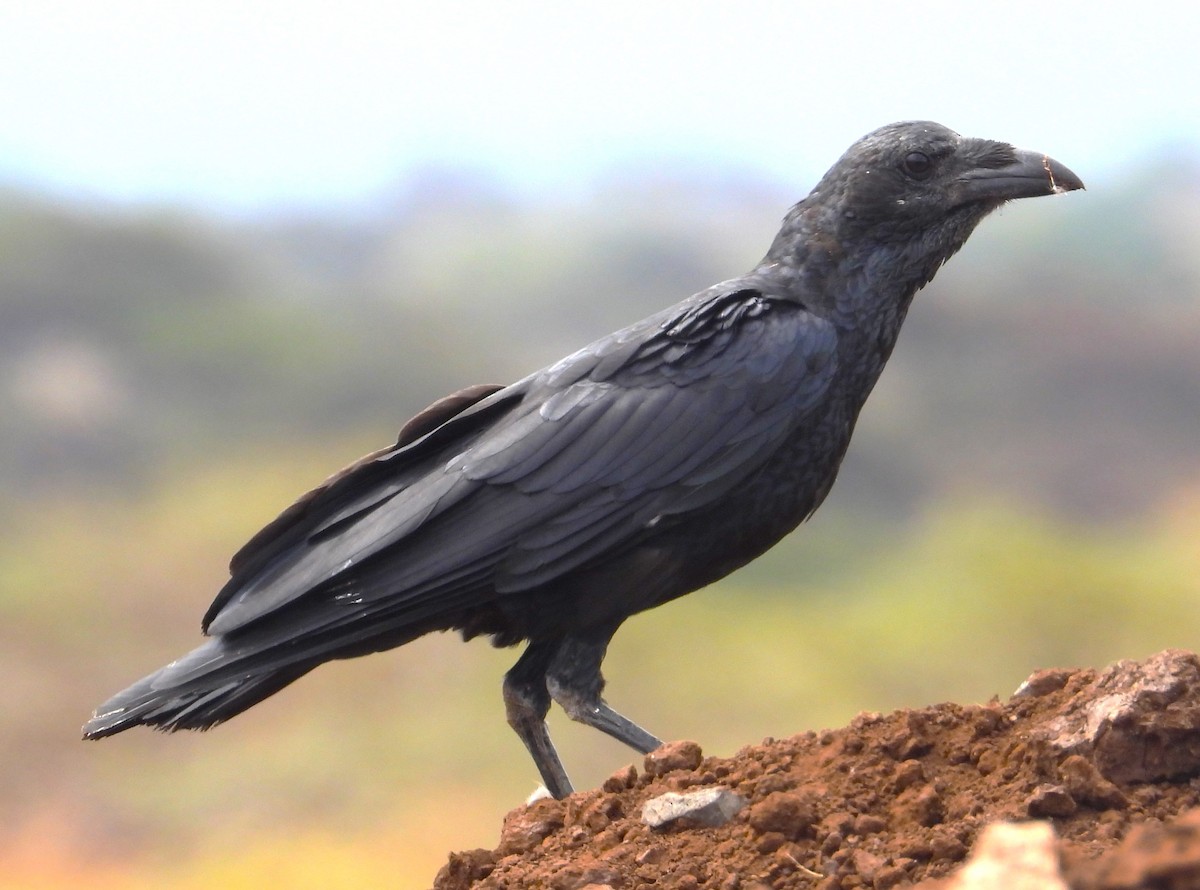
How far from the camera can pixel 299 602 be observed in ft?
15.7

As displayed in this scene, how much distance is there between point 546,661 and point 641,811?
776 mm

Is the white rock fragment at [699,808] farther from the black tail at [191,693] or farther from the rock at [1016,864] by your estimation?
the rock at [1016,864]

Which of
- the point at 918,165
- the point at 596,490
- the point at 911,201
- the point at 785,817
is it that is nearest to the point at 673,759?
the point at 785,817

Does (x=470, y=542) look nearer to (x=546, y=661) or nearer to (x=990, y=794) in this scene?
(x=546, y=661)

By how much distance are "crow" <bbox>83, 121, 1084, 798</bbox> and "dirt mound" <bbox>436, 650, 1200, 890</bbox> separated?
51 cm

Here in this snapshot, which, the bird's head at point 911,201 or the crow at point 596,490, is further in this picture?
the bird's head at point 911,201

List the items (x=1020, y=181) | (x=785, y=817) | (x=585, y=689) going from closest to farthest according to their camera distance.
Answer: (x=785, y=817) < (x=585, y=689) < (x=1020, y=181)

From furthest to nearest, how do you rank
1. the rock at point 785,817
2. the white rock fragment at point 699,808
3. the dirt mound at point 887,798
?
the white rock fragment at point 699,808 → the rock at point 785,817 → the dirt mound at point 887,798

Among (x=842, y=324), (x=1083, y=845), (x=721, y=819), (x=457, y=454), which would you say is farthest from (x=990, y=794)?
(x=457, y=454)

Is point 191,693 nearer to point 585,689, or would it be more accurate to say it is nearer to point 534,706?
point 534,706

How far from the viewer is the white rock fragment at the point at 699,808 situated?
165 inches

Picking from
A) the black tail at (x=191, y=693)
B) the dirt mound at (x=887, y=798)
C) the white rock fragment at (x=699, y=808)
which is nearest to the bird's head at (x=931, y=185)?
the dirt mound at (x=887, y=798)

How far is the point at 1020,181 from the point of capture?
16.9 feet

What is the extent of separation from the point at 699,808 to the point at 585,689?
0.85 m
